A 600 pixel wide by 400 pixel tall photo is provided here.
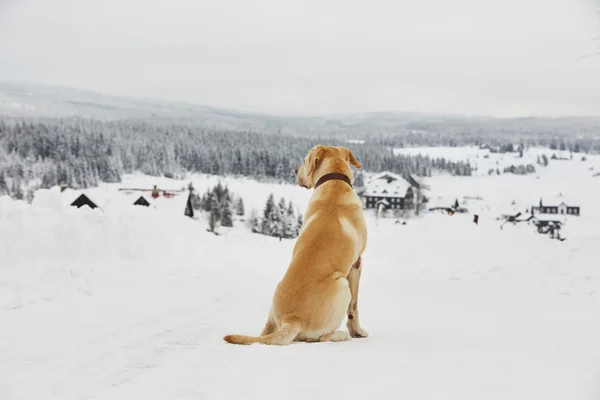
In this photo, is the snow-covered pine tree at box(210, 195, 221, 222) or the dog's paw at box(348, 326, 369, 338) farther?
the snow-covered pine tree at box(210, 195, 221, 222)

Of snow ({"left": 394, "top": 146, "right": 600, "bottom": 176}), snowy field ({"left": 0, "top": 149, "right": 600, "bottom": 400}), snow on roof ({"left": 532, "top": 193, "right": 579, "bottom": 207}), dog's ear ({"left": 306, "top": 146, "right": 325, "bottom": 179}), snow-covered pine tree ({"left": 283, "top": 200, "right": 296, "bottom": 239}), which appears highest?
dog's ear ({"left": 306, "top": 146, "right": 325, "bottom": 179})

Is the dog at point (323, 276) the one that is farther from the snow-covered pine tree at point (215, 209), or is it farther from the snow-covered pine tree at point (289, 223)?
the snow-covered pine tree at point (215, 209)

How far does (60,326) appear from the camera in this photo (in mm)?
5129

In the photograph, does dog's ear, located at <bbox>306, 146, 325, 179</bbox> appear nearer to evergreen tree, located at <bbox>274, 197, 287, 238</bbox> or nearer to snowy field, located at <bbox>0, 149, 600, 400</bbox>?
snowy field, located at <bbox>0, 149, 600, 400</bbox>

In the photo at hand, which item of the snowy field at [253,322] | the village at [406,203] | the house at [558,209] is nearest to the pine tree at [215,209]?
the village at [406,203]

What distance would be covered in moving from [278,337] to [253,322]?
2021 millimetres

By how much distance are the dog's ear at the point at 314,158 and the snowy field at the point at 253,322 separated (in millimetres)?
1870

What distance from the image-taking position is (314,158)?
18.2 ft

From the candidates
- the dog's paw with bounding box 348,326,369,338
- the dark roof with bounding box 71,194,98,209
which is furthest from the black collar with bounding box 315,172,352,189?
the dark roof with bounding box 71,194,98,209

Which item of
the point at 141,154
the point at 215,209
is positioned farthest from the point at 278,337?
the point at 141,154

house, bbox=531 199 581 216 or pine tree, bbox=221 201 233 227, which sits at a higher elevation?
house, bbox=531 199 581 216

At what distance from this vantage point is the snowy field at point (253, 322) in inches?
111

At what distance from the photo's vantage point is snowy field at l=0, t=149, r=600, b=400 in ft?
9.26

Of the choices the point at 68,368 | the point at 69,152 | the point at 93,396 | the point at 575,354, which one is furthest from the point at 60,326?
the point at 69,152
